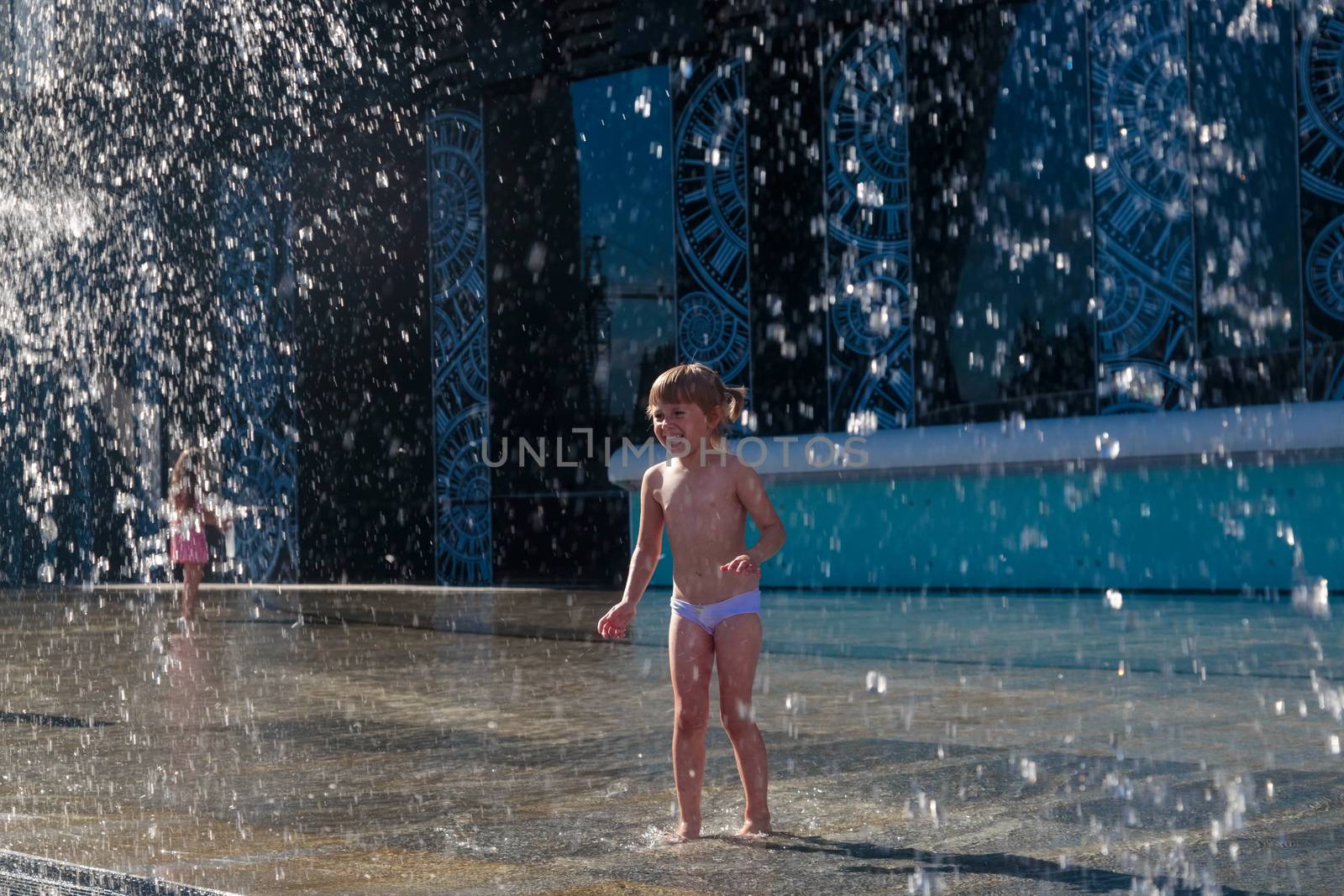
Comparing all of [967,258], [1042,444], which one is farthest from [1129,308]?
[1042,444]

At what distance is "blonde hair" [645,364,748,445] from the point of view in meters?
4.36

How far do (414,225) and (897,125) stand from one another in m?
7.05

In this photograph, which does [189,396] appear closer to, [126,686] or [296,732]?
[126,686]

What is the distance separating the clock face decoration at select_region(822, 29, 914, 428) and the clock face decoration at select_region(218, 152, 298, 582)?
861 cm

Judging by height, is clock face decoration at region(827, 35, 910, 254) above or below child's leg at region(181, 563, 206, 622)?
above

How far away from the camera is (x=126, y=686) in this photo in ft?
28.2

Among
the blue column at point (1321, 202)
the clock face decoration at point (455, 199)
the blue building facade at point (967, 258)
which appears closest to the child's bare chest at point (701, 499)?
the blue building facade at point (967, 258)

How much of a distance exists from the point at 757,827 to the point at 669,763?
1343 mm

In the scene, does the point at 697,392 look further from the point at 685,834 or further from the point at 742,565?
the point at 685,834

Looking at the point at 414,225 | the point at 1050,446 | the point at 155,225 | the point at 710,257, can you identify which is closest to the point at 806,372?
the point at 710,257

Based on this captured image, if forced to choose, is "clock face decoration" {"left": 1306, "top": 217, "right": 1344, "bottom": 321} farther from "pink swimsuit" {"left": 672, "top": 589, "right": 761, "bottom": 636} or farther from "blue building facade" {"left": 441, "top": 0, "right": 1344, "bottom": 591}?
"pink swimsuit" {"left": 672, "top": 589, "right": 761, "bottom": 636}

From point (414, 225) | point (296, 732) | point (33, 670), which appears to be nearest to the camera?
point (296, 732)

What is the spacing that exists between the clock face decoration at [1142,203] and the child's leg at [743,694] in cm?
1238

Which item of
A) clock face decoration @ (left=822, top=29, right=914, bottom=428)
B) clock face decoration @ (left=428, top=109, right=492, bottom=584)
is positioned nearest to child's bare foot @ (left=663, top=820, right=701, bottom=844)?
clock face decoration @ (left=822, top=29, right=914, bottom=428)
